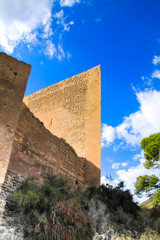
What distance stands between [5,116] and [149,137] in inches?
361

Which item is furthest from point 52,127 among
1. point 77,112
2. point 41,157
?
point 41,157

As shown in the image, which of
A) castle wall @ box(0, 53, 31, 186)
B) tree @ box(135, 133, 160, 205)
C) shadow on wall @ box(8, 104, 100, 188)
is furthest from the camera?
tree @ box(135, 133, 160, 205)

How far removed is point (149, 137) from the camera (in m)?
13.9

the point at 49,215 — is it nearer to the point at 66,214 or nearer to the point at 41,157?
the point at 66,214

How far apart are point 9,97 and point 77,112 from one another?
259 inches

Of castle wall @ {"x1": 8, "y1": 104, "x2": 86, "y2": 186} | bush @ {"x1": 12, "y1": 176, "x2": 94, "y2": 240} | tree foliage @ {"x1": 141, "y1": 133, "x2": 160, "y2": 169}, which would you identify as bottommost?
bush @ {"x1": 12, "y1": 176, "x2": 94, "y2": 240}

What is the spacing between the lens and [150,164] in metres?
13.1

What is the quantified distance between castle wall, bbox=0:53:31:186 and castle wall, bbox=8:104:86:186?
38 cm

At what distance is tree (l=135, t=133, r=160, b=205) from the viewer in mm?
12117

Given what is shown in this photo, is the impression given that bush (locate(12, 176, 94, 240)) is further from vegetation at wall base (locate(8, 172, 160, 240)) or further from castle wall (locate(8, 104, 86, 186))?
castle wall (locate(8, 104, 86, 186))

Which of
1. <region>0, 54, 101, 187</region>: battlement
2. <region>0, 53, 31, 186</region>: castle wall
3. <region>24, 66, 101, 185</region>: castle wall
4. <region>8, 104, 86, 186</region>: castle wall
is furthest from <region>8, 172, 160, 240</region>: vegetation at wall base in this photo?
<region>24, 66, 101, 185</region>: castle wall

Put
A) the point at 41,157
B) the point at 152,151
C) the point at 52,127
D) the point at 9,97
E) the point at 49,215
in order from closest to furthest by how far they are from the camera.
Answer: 1. the point at 49,215
2. the point at 9,97
3. the point at 41,157
4. the point at 152,151
5. the point at 52,127

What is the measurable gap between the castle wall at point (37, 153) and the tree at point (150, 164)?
3442mm

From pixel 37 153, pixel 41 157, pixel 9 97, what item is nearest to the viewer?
pixel 9 97
